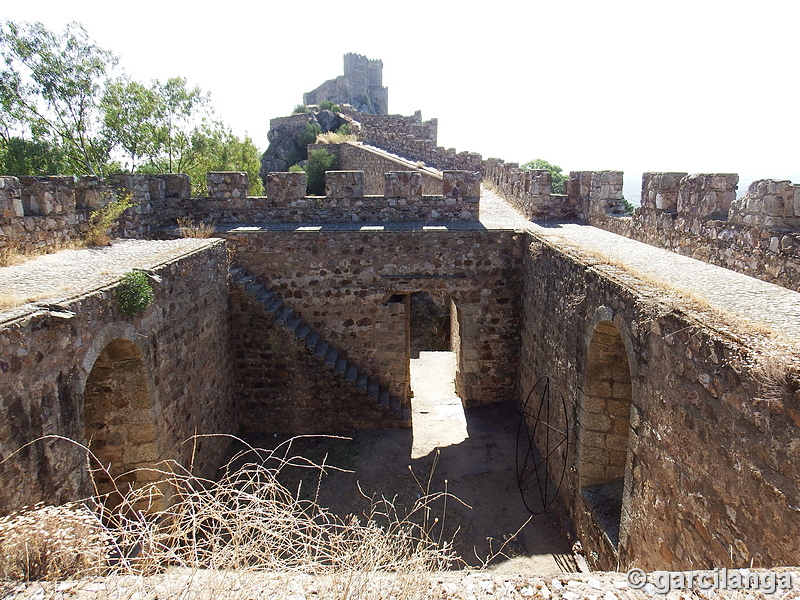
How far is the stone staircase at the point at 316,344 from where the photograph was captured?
8.93 metres

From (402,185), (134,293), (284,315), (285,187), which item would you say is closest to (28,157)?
(285,187)

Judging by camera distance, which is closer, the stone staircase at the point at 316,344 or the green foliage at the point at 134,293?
the green foliage at the point at 134,293

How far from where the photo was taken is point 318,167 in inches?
903

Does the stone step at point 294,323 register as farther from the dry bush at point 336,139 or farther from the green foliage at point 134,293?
the dry bush at point 336,139

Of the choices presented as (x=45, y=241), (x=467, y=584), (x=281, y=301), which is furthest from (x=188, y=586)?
(x=281, y=301)

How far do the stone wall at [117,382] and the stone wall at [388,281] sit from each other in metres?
1.15

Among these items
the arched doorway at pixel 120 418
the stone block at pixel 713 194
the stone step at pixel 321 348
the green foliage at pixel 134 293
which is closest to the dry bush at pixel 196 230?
the stone step at pixel 321 348

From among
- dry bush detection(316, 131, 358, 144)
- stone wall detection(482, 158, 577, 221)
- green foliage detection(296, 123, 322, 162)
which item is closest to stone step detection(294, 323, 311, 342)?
stone wall detection(482, 158, 577, 221)

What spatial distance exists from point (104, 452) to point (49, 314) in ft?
7.82

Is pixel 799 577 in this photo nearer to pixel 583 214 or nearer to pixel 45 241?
pixel 45 241

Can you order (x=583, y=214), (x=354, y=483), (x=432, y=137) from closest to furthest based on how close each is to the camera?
(x=354, y=483)
(x=583, y=214)
(x=432, y=137)

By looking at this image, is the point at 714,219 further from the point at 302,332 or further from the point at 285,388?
the point at 285,388

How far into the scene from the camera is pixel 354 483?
7664 mm

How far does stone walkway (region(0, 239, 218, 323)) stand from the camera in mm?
4473
